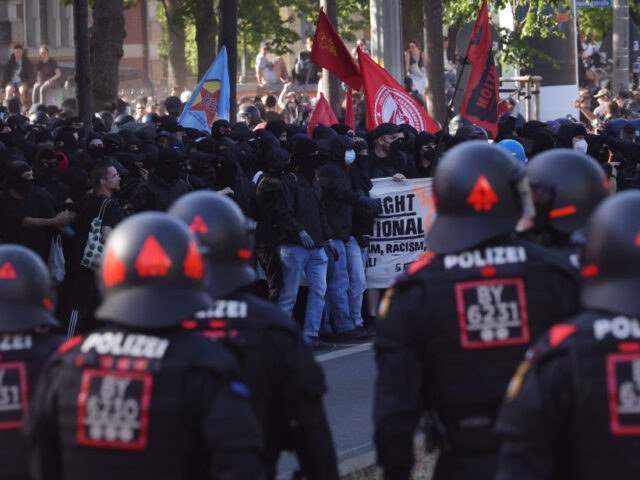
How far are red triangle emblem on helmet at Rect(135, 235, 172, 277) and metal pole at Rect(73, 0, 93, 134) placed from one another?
38.7ft

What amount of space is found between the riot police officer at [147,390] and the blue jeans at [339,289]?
8.56 m

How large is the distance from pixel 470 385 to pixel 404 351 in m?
0.25

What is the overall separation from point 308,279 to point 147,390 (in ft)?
27.6

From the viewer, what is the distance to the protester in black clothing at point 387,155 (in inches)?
514

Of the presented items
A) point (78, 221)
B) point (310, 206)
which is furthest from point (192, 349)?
point (310, 206)

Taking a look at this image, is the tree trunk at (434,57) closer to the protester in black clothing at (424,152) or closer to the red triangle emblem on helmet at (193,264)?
the protester in black clothing at (424,152)

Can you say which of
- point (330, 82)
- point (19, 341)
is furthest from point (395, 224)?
point (19, 341)

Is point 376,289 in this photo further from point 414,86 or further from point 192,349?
point 414,86

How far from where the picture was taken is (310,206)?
11727 millimetres

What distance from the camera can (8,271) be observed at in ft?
14.6

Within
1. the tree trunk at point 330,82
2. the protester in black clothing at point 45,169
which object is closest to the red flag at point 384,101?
the protester in black clothing at point 45,169

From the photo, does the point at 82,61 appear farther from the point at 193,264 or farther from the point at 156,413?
the point at 156,413

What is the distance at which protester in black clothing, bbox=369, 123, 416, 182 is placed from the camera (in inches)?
514

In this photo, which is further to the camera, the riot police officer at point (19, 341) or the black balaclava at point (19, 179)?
the black balaclava at point (19, 179)
